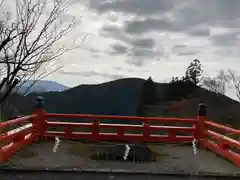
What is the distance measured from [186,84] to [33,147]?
13.8 metres

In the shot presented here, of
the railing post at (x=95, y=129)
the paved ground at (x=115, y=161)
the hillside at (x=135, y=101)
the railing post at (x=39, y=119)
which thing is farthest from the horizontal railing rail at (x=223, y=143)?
the hillside at (x=135, y=101)

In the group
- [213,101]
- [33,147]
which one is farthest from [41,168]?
[213,101]

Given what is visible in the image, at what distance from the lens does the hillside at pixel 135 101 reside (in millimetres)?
16328

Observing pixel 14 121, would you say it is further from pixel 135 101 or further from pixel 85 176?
pixel 135 101

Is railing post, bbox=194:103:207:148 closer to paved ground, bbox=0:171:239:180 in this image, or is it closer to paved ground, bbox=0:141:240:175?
paved ground, bbox=0:141:240:175

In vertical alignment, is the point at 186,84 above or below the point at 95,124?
above

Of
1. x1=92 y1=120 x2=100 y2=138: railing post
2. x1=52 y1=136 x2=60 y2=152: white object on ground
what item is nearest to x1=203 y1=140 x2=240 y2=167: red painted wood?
x1=92 y1=120 x2=100 y2=138: railing post

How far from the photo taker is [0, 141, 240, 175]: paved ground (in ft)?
17.7

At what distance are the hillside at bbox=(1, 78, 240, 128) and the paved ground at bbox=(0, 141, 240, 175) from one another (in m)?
8.64


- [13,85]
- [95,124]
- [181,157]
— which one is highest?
[13,85]

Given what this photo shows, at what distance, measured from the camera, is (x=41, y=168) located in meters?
4.97

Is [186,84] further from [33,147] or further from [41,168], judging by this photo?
[41,168]

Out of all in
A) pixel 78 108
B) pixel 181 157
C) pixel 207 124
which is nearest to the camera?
pixel 181 157

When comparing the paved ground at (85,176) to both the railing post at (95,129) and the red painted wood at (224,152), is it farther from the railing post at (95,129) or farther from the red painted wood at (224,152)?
the railing post at (95,129)
